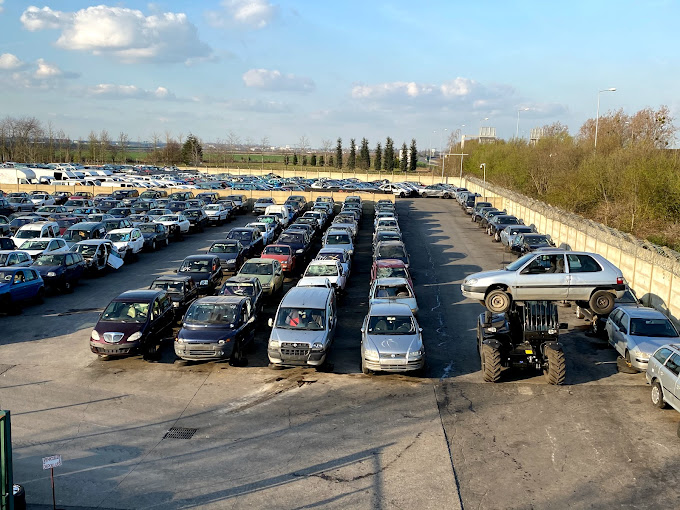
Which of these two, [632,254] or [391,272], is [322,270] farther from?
[632,254]

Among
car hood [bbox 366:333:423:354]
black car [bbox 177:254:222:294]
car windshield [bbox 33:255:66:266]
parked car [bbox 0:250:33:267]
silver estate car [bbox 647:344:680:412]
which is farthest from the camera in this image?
car windshield [bbox 33:255:66:266]

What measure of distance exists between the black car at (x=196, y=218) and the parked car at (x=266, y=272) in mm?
17978

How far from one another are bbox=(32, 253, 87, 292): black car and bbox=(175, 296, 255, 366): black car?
9.69 m

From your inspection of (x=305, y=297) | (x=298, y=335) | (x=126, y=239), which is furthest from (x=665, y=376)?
(x=126, y=239)

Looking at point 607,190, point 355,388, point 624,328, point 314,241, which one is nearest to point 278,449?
point 355,388

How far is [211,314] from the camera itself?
1716 cm

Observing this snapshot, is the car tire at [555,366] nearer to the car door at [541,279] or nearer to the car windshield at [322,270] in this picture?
the car door at [541,279]

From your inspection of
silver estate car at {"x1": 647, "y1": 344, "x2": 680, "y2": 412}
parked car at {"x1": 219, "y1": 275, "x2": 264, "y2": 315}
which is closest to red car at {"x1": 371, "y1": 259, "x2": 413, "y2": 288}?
parked car at {"x1": 219, "y1": 275, "x2": 264, "y2": 315}

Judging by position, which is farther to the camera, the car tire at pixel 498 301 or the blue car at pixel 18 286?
the blue car at pixel 18 286

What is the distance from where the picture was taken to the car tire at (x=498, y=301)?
51.1ft

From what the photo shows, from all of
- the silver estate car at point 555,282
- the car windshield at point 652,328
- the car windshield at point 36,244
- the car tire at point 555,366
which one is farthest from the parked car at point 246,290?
the car windshield at point 36,244

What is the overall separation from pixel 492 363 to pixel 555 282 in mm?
2544

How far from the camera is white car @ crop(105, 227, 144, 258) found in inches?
1224

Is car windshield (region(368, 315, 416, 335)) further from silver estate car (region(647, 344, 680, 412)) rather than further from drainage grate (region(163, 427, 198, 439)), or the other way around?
silver estate car (region(647, 344, 680, 412))
